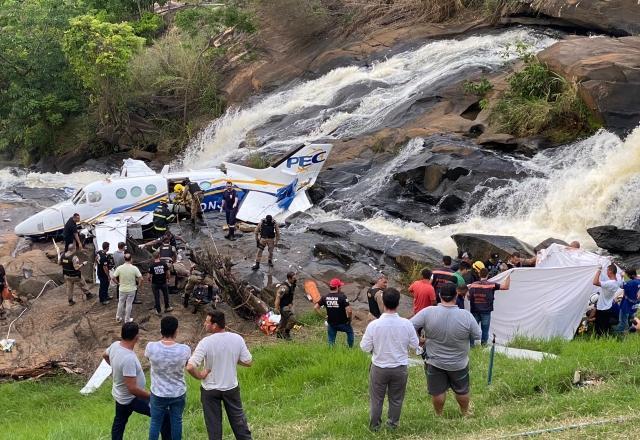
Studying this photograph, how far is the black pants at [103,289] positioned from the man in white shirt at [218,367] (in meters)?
9.62

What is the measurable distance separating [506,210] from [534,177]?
4.65ft

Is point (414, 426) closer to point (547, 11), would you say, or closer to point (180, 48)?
point (547, 11)

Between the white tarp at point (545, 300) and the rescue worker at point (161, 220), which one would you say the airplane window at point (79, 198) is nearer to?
the rescue worker at point (161, 220)

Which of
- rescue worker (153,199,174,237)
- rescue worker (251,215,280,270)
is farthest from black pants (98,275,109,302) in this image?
rescue worker (153,199,174,237)

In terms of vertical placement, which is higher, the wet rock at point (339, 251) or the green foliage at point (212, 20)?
the green foliage at point (212, 20)

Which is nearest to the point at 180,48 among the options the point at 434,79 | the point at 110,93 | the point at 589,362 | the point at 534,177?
the point at 110,93

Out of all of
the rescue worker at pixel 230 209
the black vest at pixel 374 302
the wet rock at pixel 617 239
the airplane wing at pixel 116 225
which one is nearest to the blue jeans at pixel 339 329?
the black vest at pixel 374 302

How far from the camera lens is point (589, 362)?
10430 mm

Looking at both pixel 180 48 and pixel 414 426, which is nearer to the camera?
pixel 414 426

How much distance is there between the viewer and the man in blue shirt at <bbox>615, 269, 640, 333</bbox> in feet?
42.3

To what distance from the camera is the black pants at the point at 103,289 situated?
17.2 meters

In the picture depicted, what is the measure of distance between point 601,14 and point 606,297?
62.3 ft

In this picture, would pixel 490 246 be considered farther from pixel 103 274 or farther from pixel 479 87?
pixel 479 87

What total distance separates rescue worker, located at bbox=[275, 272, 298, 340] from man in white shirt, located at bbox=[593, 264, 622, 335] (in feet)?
17.8
